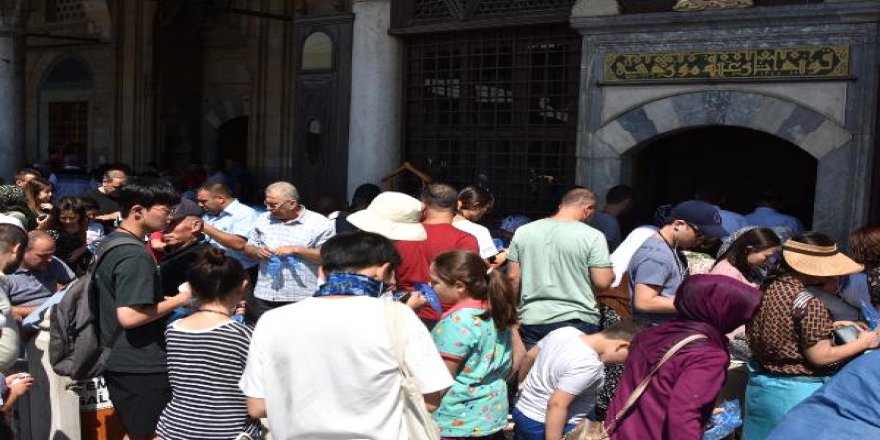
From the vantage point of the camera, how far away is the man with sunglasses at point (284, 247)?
6.00 m

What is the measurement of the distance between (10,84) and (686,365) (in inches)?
480

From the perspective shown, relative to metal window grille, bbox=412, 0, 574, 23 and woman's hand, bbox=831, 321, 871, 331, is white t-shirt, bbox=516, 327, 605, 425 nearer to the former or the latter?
woman's hand, bbox=831, 321, 871, 331

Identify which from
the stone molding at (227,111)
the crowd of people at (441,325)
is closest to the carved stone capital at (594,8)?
the crowd of people at (441,325)

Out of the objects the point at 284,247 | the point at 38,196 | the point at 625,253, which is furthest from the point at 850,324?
the point at 38,196

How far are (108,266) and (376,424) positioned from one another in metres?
1.76

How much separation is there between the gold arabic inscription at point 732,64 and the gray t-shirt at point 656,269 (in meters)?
3.26

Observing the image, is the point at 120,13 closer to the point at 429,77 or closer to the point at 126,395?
the point at 429,77

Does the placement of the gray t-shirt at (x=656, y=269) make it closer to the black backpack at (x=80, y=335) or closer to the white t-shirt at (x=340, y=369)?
the white t-shirt at (x=340, y=369)

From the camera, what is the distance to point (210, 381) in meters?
3.70

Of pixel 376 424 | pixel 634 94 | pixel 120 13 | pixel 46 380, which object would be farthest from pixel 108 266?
pixel 120 13

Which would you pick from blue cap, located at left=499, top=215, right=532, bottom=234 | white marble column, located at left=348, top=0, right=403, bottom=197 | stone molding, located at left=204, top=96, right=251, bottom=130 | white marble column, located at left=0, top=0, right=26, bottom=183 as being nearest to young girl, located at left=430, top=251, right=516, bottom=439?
blue cap, located at left=499, top=215, right=532, bottom=234

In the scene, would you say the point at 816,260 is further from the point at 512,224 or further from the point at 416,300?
the point at 512,224

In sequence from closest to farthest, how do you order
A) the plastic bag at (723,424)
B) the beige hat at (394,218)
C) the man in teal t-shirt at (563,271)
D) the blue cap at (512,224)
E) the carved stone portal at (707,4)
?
the plastic bag at (723,424), the beige hat at (394,218), the man in teal t-shirt at (563,271), the carved stone portal at (707,4), the blue cap at (512,224)

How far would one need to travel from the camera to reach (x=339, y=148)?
10.5 m
